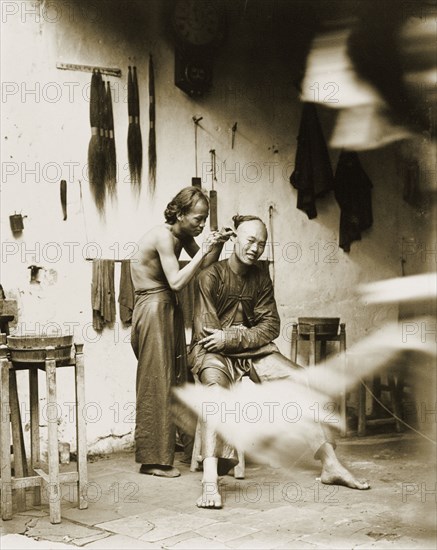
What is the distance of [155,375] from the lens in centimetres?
550

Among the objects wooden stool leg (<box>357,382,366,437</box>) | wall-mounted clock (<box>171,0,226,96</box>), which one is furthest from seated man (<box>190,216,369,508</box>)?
wall-mounted clock (<box>171,0,226,96</box>)

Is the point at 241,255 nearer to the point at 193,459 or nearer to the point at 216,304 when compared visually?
the point at 216,304

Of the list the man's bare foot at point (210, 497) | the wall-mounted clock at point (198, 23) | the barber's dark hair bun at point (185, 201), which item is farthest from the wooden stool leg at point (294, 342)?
the wall-mounted clock at point (198, 23)

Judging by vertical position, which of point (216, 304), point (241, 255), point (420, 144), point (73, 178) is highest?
point (420, 144)

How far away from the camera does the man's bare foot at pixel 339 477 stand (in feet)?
16.3

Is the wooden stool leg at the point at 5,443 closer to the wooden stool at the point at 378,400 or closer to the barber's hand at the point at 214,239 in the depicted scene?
the barber's hand at the point at 214,239

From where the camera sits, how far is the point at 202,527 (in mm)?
4180

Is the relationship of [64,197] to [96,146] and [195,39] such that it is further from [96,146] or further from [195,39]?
[195,39]

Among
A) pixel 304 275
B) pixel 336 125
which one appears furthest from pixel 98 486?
pixel 336 125

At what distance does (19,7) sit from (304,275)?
3.51m

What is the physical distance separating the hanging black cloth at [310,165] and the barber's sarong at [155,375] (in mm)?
2295

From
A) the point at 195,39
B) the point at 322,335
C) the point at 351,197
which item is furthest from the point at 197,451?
the point at 195,39

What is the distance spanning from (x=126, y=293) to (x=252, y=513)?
7.98ft

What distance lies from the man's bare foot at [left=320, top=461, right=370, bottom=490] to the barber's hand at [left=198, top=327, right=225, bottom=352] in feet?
3.50
